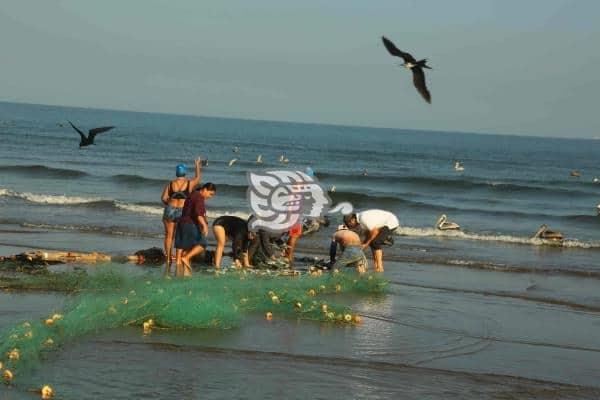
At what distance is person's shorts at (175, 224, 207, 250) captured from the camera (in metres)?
13.3

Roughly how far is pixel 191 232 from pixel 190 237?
0.07m

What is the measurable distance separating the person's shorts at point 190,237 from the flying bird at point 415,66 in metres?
3.63

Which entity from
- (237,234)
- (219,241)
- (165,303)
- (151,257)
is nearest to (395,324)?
(165,303)

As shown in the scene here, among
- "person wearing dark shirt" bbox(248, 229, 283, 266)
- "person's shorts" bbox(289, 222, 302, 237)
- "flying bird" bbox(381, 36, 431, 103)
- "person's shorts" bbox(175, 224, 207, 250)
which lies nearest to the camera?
"flying bird" bbox(381, 36, 431, 103)

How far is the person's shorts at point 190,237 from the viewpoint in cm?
1327

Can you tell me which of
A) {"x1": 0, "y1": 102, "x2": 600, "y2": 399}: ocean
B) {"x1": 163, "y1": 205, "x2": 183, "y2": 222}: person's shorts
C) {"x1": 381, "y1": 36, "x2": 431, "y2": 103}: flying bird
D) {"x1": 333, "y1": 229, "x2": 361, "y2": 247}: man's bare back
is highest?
{"x1": 381, "y1": 36, "x2": 431, "y2": 103}: flying bird

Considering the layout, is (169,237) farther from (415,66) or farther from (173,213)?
(415,66)

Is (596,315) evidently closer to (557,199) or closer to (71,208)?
(71,208)

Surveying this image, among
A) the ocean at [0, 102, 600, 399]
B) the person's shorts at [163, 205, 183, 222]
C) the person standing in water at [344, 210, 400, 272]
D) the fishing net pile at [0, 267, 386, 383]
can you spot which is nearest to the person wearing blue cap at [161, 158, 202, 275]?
the person's shorts at [163, 205, 183, 222]

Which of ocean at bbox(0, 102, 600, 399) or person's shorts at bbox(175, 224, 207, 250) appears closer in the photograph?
ocean at bbox(0, 102, 600, 399)

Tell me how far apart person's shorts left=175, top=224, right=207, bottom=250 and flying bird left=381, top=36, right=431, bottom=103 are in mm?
3632

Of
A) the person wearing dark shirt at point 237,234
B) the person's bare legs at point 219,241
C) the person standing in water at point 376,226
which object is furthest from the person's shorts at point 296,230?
the person's bare legs at point 219,241

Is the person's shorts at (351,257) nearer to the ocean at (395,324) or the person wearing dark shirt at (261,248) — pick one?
the ocean at (395,324)

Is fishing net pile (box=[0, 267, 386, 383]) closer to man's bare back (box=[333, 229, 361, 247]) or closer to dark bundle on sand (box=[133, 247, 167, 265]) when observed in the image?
man's bare back (box=[333, 229, 361, 247])
